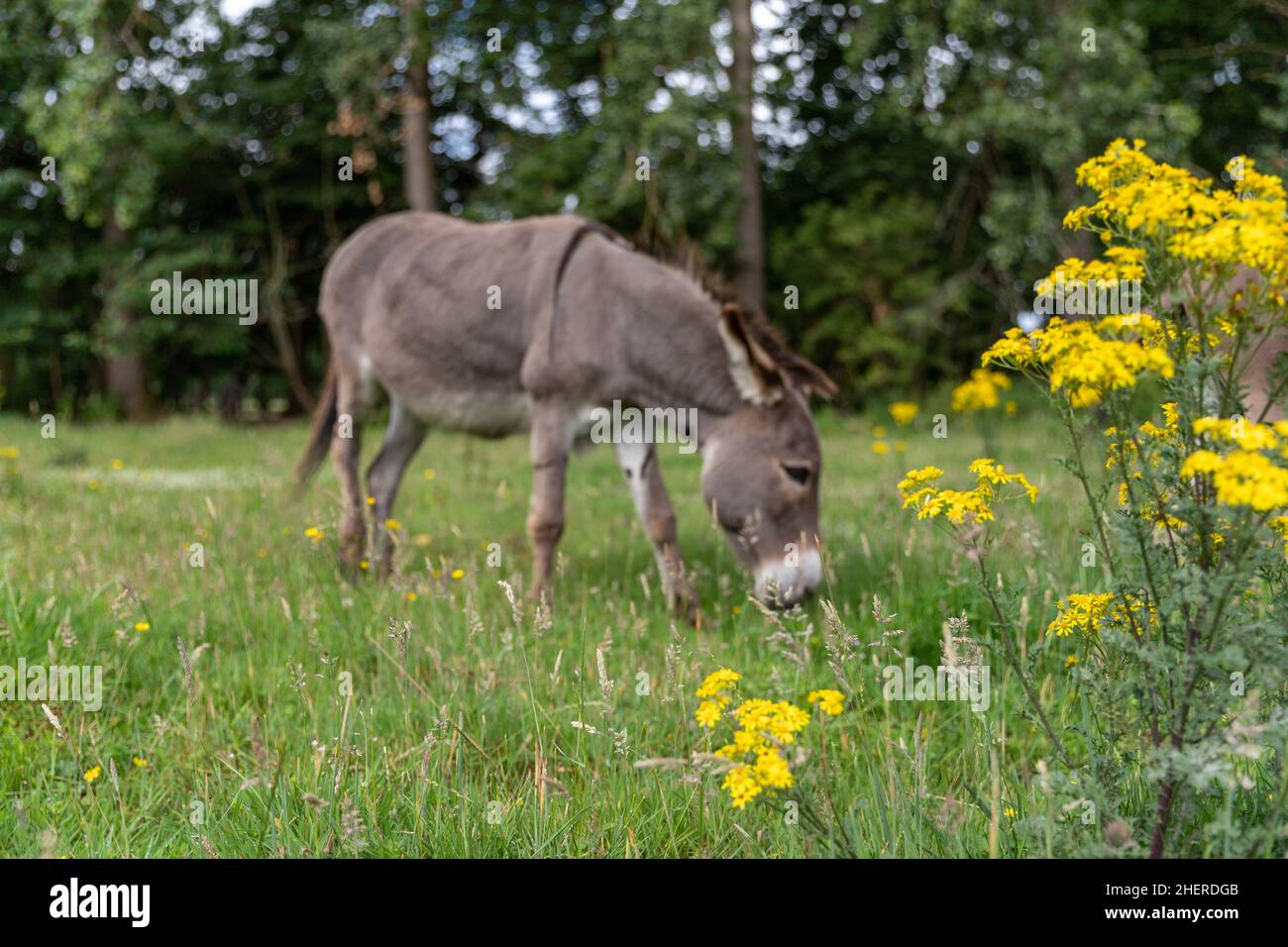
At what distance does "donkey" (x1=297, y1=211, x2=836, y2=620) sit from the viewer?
445 centimetres

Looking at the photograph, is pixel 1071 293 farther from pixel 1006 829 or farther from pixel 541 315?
pixel 541 315

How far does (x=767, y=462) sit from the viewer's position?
446 centimetres

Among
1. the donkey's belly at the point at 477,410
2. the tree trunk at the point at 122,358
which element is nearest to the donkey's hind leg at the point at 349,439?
the donkey's belly at the point at 477,410

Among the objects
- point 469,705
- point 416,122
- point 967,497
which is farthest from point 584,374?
point 416,122

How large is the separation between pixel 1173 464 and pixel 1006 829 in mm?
760

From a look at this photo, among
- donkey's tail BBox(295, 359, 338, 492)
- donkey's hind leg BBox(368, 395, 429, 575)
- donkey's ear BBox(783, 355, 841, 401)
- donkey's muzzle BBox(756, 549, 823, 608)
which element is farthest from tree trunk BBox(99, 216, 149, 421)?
donkey's muzzle BBox(756, 549, 823, 608)

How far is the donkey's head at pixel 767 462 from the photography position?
4.36 metres

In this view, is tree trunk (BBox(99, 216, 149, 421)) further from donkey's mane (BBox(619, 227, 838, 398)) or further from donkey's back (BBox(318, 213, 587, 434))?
donkey's mane (BBox(619, 227, 838, 398))

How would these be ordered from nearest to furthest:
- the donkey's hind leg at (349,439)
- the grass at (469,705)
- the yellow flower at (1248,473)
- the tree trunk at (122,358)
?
the yellow flower at (1248,473), the grass at (469,705), the donkey's hind leg at (349,439), the tree trunk at (122,358)

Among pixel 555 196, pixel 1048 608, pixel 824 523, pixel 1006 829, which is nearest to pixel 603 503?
pixel 824 523

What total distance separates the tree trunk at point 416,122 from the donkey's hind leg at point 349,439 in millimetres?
11023

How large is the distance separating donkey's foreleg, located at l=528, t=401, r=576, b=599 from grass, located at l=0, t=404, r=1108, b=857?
0.27 m

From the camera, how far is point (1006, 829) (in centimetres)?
190

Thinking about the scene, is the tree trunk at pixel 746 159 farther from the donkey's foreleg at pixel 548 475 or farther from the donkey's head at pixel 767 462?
the donkey's head at pixel 767 462
